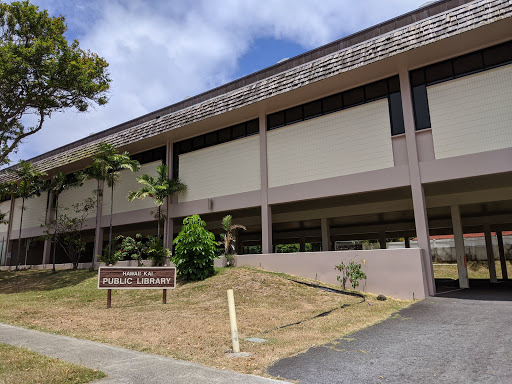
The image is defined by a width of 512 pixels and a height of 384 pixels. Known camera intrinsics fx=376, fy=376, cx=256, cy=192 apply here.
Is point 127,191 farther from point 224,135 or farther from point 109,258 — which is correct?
point 224,135

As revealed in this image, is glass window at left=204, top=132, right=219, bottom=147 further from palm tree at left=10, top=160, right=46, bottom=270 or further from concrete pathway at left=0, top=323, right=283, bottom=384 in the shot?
concrete pathway at left=0, top=323, right=283, bottom=384

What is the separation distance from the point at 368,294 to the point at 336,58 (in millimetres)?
9958

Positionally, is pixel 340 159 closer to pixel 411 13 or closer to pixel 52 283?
pixel 411 13

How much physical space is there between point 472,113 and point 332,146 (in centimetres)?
579

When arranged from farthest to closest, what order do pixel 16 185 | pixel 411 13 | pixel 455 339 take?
pixel 16 185 < pixel 411 13 < pixel 455 339

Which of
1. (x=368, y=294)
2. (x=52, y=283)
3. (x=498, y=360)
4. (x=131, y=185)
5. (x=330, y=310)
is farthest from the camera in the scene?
(x=131, y=185)

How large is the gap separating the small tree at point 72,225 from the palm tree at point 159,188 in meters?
6.68

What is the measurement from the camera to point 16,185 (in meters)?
31.0

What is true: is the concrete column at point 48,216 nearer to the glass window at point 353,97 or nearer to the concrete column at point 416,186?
the glass window at point 353,97

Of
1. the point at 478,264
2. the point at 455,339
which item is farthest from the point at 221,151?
the point at 478,264

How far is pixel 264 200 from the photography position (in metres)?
19.6

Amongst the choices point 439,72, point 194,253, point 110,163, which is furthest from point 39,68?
point 439,72

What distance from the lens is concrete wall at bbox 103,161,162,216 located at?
82.6 feet

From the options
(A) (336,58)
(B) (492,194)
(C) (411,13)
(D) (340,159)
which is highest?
(C) (411,13)
